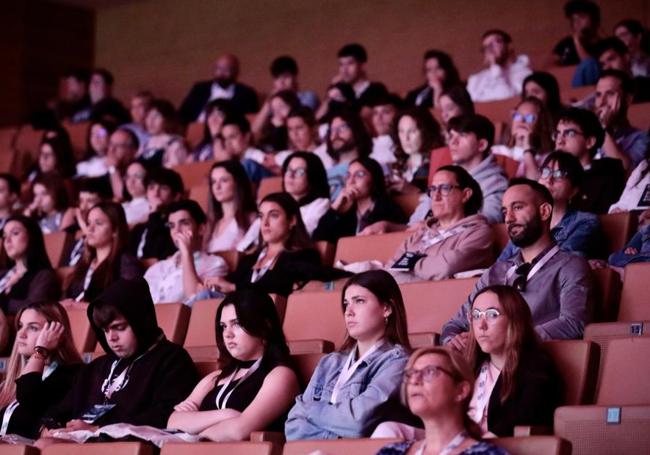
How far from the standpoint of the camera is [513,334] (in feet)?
10.2

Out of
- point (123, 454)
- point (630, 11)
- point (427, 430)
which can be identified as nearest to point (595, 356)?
point (427, 430)

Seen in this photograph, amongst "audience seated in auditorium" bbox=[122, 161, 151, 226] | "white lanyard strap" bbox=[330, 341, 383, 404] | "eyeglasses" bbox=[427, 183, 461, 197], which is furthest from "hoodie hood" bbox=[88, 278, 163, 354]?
"audience seated in auditorium" bbox=[122, 161, 151, 226]

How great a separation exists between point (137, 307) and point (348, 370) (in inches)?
34.2

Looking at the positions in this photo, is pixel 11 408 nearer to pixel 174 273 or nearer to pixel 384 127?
pixel 174 273

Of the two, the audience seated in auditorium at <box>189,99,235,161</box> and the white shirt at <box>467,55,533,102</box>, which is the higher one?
the white shirt at <box>467,55,533,102</box>

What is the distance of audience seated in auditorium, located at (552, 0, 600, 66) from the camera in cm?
665

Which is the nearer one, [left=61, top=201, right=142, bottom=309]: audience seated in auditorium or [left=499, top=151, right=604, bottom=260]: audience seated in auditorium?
[left=499, top=151, right=604, bottom=260]: audience seated in auditorium

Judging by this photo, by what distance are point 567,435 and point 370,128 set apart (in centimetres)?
380

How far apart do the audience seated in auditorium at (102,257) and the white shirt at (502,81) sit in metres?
2.34

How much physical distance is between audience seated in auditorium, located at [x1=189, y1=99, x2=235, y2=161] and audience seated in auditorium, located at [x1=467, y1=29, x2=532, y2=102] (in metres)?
1.43

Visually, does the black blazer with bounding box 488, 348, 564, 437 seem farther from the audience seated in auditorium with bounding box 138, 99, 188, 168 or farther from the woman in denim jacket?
the audience seated in auditorium with bounding box 138, 99, 188, 168

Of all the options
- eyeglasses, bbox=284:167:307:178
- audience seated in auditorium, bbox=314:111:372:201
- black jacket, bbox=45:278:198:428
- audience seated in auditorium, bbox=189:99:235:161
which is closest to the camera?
black jacket, bbox=45:278:198:428

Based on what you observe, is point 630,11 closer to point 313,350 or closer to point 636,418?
point 313,350

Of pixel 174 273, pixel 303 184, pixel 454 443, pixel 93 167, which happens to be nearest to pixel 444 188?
pixel 303 184
